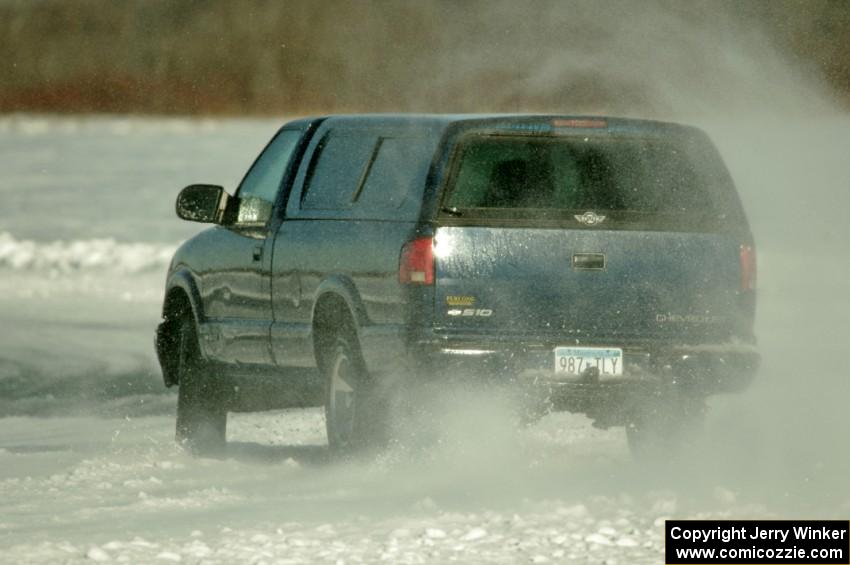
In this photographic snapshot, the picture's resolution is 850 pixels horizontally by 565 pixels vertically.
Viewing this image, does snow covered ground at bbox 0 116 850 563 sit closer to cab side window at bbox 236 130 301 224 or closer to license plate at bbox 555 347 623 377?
license plate at bbox 555 347 623 377

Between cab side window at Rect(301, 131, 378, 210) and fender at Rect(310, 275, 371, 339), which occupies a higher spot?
cab side window at Rect(301, 131, 378, 210)

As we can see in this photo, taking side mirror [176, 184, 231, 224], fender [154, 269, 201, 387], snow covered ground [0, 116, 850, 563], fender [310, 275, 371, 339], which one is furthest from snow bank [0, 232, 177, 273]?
fender [310, 275, 371, 339]

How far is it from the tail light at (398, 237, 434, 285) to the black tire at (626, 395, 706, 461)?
145cm

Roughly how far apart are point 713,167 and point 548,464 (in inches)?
74.0

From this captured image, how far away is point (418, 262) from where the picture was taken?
10359mm

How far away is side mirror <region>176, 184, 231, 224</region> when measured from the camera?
12.1 m

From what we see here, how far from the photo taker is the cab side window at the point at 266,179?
1209 centimetres

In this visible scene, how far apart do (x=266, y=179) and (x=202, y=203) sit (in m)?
0.43

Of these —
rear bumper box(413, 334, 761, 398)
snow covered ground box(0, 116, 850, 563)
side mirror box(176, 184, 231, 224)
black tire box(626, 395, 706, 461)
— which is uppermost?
side mirror box(176, 184, 231, 224)

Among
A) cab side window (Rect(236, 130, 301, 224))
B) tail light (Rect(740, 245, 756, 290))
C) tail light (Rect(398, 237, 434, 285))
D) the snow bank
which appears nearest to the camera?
tail light (Rect(398, 237, 434, 285))

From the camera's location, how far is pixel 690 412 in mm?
11250

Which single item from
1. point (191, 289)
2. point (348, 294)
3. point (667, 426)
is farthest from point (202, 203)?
point (667, 426)

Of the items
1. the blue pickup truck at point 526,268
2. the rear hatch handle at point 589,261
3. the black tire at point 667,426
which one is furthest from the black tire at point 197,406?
the rear hatch handle at point 589,261

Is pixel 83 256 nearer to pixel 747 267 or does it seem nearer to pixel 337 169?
pixel 337 169
